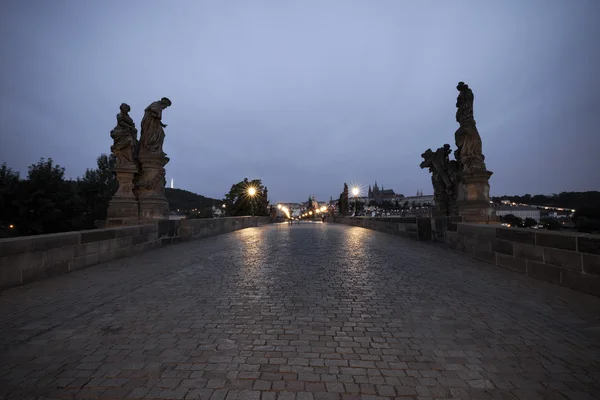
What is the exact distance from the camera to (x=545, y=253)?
17.0 ft

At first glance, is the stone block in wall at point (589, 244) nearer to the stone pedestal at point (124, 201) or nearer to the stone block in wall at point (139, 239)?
the stone block in wall at point (139, 239)

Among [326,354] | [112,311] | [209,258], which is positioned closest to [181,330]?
[112,311]

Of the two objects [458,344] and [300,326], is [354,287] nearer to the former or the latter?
[300,326]

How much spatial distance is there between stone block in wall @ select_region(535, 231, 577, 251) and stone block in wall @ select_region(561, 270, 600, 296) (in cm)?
40

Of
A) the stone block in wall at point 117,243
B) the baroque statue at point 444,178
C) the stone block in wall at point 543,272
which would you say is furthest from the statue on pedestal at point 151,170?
the baroque statue at point 444,178

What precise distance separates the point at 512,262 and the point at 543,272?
2.70 ft

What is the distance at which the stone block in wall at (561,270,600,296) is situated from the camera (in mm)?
4250

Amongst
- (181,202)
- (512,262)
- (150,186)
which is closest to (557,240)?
(512,262)

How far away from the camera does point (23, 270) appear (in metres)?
5.11

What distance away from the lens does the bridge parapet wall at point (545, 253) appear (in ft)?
14.3

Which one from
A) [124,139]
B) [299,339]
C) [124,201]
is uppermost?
[124,139]

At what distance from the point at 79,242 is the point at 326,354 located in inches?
247

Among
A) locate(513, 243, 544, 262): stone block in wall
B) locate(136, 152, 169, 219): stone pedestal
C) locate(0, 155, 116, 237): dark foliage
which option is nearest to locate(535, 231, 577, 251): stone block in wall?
locate(513, 243, 544, 262): stone block in wall

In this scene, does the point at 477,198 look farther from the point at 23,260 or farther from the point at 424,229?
the point at 23,260
